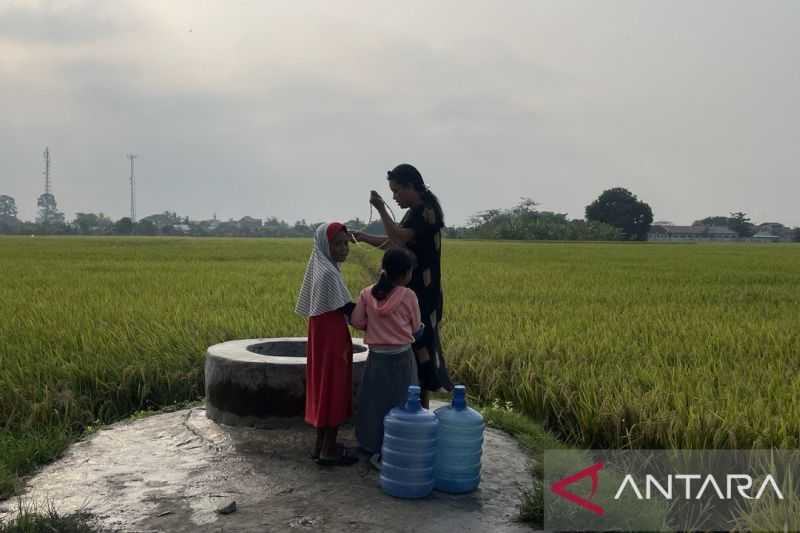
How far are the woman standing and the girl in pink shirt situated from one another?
21 cm

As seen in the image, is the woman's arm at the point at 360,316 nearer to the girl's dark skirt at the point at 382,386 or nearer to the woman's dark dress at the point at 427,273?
the girl's dark skirt at the point at 382,386

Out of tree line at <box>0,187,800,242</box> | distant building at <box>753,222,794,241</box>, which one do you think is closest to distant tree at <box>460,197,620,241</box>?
tree line at <box>0,187,800,242</box>

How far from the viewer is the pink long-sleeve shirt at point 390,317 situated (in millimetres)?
3502

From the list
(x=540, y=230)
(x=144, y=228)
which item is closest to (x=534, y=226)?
(x=540, y=230)

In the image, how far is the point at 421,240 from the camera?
380 cm

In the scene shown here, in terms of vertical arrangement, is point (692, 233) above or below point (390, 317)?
above

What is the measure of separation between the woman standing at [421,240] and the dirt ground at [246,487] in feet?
2.01

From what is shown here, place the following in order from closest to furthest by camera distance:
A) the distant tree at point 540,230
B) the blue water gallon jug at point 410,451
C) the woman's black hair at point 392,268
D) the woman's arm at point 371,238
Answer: the blue water gallon jug at point 410,451 < the woman's black hair at point 392,268 < the woman's arm at point 371,238 < the distant tree at point 540,230

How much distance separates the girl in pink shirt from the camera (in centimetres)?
349

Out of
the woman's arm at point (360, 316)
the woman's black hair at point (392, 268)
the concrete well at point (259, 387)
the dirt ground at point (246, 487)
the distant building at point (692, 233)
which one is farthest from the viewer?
the distant building at point (692, 233)

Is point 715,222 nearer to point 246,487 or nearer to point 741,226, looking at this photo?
point 741,226

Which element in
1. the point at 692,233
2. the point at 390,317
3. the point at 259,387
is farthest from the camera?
the point at 692,233

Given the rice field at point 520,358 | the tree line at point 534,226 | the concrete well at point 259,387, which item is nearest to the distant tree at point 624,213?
the tree line at point 534,226

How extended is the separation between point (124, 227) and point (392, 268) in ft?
291
